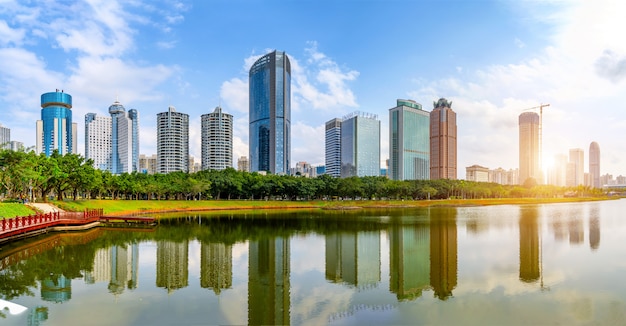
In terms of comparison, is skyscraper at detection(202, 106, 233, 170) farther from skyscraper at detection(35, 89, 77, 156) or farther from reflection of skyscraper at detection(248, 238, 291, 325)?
reflection of skyscraper at detection(248, 238, 291, 325)

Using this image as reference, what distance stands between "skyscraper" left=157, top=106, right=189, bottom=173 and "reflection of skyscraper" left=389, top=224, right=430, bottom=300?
16202 cm

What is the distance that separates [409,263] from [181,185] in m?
65.2

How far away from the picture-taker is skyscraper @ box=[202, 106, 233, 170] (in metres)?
181

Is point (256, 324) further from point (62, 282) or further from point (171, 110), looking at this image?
point (171, 110)

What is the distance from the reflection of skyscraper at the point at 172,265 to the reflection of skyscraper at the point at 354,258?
7415 millimetres

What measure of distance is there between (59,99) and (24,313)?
222 m

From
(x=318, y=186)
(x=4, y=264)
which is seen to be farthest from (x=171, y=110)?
(x=4, y=264)

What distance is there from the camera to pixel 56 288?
54.3 ft

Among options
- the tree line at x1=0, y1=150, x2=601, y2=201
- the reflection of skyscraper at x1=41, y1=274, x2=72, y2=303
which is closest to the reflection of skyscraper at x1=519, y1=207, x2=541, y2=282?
the reflection of skyscraper at x1=41, y1=274, x2=72, y2=303

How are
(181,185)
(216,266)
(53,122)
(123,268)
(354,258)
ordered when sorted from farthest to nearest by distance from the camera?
(53,122) → (181,185) → (354,258) → (216,266) → (123,268)

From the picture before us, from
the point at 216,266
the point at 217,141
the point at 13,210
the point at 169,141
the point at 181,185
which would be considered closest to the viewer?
the point at 216,266

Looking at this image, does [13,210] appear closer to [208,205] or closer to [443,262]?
[208,205]

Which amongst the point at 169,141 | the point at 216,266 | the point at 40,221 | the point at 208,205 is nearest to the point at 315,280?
the point at 216,266

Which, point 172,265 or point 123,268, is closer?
point 123,268
